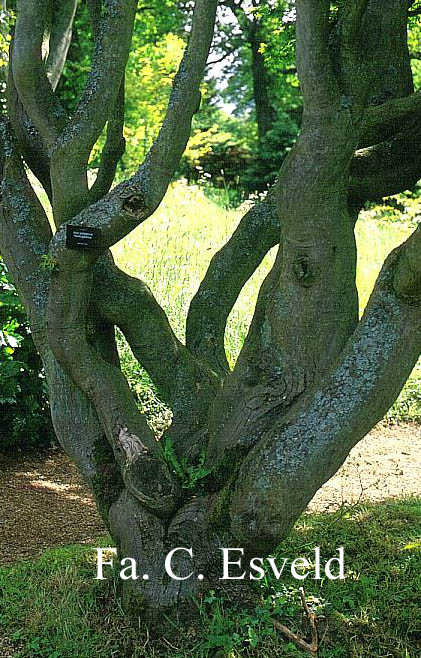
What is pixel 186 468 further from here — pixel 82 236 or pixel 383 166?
pixel 383 166

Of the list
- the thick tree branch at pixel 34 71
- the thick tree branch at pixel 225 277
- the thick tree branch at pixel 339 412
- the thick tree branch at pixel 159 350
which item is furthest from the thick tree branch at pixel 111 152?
the thick tree branch at pixel 339 412

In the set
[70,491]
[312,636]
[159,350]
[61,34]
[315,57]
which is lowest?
[312,636]

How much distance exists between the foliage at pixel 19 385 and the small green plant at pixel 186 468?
265cm

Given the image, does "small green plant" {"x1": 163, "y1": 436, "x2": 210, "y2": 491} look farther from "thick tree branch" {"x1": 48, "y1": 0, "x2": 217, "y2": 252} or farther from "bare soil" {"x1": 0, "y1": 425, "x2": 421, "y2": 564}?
"bare soil" {"x1": 0, "y1": 425, "x2": 421, "y2": 564}

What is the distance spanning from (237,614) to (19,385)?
3.64 metres

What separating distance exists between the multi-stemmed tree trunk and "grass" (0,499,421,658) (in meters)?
0.21

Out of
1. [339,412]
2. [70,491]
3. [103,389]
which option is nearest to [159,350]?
[103,389]

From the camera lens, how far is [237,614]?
3.79m

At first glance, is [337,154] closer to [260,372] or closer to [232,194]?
[260,372]

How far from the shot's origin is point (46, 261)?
155 inches

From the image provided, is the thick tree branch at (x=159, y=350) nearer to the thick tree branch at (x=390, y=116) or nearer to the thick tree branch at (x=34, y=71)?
the thick tree branch at (x=34, y=71)

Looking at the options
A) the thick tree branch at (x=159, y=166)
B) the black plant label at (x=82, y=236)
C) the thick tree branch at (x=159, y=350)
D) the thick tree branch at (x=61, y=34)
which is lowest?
the thick tree branch at (x=159, y=350)

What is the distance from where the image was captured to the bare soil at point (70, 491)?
5372mm

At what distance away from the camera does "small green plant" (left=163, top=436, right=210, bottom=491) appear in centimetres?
392
